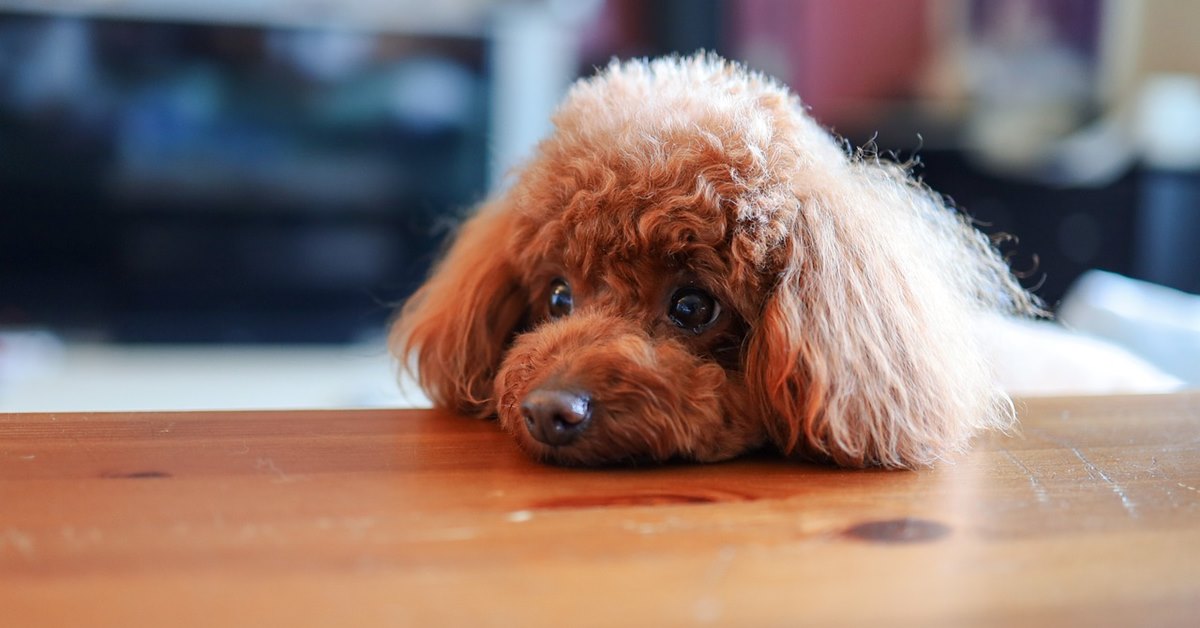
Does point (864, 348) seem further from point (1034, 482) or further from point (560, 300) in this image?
point (560, 300)

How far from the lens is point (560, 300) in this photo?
1.07 m

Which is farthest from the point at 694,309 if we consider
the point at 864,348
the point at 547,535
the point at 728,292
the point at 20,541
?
the point at 20,541

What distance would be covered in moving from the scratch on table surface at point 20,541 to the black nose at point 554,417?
36 centimetres

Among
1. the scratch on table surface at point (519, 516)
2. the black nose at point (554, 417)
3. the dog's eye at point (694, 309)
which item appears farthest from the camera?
the dog's eye at point (694, 309)

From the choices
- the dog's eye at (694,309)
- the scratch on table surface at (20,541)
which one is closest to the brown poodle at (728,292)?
the dog's eye at (694,309)

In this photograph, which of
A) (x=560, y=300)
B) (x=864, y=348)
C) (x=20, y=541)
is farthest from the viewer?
(x=560, y=300)

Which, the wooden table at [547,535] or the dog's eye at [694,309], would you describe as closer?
the wooden table at [547,535]

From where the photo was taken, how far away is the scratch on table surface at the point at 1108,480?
696mm

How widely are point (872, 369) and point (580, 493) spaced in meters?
0.32

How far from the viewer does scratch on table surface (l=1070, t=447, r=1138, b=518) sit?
0.70m

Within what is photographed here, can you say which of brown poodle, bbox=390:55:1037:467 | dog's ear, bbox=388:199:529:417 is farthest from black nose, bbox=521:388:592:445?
dog's ear, bbox=388:199:529:417

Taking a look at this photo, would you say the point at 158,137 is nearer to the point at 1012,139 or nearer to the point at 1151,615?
the point at 1012,139

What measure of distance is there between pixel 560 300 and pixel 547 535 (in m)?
0.48

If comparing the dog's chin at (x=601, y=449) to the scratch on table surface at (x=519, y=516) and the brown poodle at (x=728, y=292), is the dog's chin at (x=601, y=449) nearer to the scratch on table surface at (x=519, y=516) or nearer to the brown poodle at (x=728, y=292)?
the brown poodle at (x=728, y=292)
